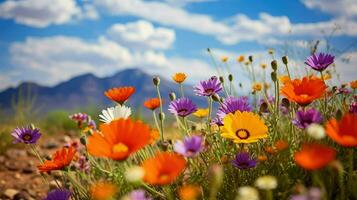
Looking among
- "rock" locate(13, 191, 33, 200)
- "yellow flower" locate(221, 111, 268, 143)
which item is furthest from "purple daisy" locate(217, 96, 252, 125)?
"rock" locate(13, 191, 33, 200)

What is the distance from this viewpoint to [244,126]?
6.48 feet

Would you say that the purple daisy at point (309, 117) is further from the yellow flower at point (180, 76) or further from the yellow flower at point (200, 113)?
the yellow flower at point (200, 113)

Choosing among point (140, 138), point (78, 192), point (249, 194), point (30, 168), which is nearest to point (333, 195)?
point (249, 194)

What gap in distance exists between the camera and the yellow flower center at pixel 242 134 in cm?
192

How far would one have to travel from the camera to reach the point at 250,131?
77.2 inches

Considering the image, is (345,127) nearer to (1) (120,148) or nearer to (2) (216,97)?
(1) (120,148)

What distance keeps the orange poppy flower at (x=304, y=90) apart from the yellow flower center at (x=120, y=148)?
0.70 meters

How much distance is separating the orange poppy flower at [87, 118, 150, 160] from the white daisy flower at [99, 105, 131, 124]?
507mm

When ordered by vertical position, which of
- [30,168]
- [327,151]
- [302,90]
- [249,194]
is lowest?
[30,168]

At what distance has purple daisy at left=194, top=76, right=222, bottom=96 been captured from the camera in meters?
2.42

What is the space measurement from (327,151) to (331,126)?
296mm

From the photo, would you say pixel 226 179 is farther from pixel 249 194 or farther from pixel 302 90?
pixel 249 194

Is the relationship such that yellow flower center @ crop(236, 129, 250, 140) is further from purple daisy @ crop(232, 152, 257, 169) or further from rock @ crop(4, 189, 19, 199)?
rock @ crop(4, 189, 19, 199)

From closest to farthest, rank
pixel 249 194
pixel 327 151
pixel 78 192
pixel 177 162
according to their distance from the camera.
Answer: pixel 327 151 < pixel 249 194 < pixel 177 162 < pixel 78 192
